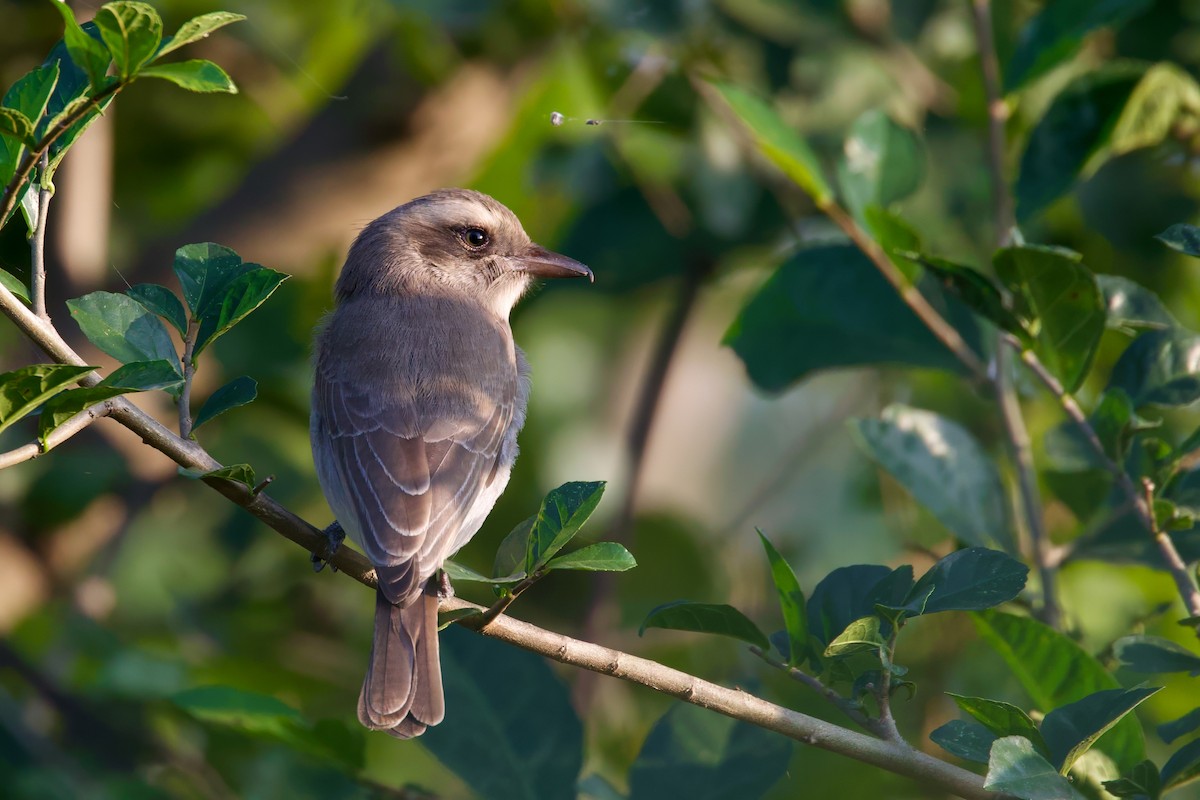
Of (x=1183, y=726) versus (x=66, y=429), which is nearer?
(x=66, y=429)

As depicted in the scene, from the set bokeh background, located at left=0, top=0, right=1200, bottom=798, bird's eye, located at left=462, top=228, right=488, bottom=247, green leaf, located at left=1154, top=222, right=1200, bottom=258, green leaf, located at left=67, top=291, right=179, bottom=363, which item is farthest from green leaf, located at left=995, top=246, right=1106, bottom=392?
bird's eye, located at left=462, top=228, right=488, bottom=247

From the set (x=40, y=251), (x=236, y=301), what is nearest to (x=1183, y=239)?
(x=236, y=301)

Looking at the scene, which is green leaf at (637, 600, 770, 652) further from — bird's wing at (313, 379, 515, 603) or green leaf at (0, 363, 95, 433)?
green leaf at (0, 363, 95, 433)

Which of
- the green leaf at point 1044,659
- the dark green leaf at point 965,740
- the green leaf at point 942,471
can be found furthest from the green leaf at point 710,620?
the green leaf at point 942,471

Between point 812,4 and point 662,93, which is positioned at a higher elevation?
point 812,4

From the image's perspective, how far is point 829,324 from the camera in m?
3.25

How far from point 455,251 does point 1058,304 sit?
2.33 meters

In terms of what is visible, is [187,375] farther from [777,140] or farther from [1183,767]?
[1183,767]

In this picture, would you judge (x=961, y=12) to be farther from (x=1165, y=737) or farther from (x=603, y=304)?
(x=1165, y=737)

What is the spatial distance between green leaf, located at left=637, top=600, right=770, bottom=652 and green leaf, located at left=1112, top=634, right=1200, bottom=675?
2.13 ft

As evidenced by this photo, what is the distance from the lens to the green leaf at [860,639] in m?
2.08

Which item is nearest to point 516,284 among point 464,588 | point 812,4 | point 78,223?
point 464,588

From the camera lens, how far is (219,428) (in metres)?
4.75

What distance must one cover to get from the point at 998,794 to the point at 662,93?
2.92 metres
